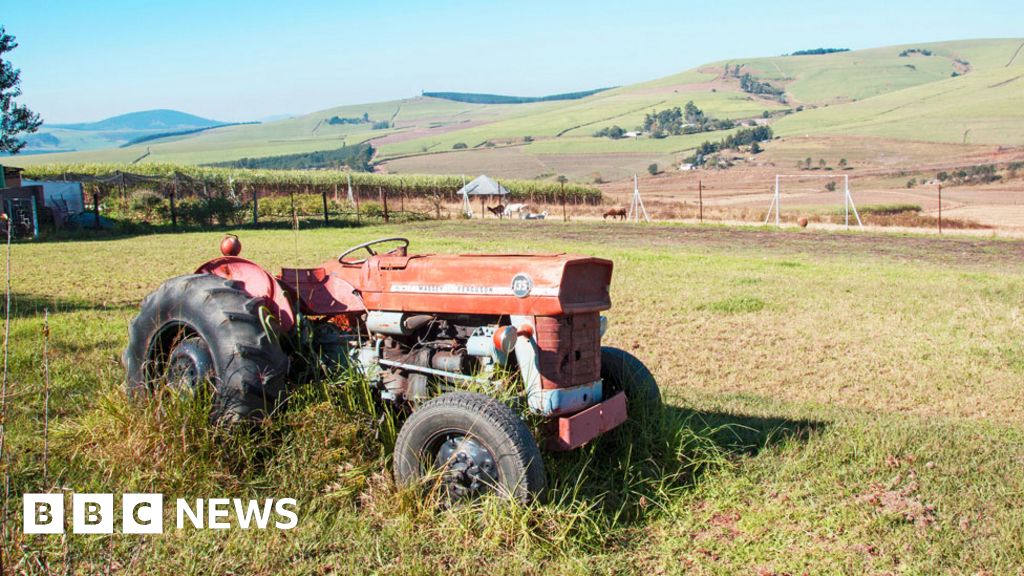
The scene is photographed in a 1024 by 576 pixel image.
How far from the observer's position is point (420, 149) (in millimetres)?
112125

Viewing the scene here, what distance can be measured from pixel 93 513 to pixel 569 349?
263 cm

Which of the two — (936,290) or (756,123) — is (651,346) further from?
(756,123)

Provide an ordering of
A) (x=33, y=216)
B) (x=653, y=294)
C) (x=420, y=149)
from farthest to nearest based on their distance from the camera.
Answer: (x=420, y=149) → (x=33, y=216) → (x=653, y=294)

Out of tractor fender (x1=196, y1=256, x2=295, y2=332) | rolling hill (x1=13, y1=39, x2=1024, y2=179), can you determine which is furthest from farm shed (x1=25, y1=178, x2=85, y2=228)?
rolling hill (x1=13, y1=39, x2=1024, y2=179)

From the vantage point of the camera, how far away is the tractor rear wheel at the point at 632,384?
560 centimetres

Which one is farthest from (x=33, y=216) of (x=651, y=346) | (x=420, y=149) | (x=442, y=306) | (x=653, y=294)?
(x=420, y=149)

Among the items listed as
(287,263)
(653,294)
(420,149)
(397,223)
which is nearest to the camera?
(653,294)

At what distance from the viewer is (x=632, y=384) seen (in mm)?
5727

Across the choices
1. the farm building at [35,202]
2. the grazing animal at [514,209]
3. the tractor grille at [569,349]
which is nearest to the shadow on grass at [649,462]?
the tractor grille at [569,349]

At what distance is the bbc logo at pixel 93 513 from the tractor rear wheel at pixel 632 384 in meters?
2.82

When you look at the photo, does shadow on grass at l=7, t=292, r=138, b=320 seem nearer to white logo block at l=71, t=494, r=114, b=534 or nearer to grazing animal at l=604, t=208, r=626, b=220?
white logo block at l=71, t=494, r=114, b=534

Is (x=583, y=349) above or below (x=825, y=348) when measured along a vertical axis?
above

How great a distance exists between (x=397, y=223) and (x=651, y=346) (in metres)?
25.7

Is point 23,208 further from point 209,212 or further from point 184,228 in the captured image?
point 209,212
